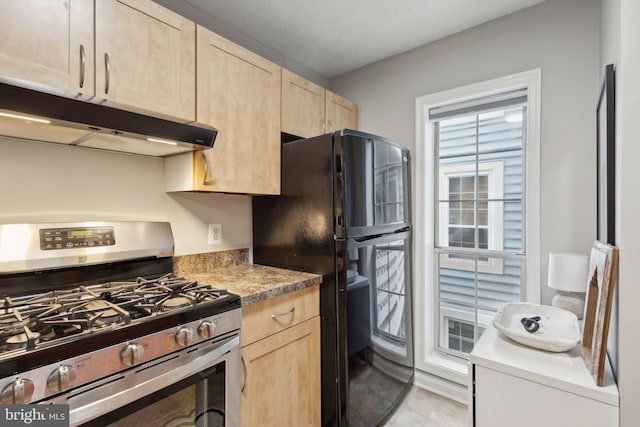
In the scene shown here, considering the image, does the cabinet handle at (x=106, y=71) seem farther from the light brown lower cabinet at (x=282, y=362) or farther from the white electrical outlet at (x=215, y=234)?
the light brown lower cabinet at (x=282, y=362)

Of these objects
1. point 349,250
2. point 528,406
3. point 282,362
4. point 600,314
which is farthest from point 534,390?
point 282,362

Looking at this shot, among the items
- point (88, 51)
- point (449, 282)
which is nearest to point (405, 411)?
point (449, 282)

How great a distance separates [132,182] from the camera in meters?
1.60

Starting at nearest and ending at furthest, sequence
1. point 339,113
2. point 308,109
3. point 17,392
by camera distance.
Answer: point 17,392 → point 308,109 → point 339,113

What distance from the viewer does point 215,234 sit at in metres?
1.94

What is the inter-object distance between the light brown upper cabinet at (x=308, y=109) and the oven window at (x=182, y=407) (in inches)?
55.5

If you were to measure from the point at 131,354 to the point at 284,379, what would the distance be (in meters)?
0.77

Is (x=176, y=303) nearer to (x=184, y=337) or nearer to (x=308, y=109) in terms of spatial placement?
(x=184, y=337)

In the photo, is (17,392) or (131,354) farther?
(131,354)

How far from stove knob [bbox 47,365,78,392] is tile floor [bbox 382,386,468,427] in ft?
5.65

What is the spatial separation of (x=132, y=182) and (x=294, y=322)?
1092mm

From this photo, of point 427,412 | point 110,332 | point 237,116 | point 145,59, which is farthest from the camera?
point 427,412

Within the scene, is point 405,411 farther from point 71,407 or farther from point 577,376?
point 71,407

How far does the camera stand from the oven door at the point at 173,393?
0.90 m
